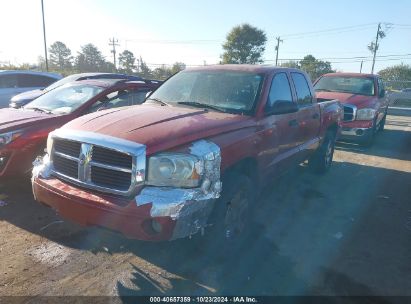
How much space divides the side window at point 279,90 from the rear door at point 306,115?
1.04 feet

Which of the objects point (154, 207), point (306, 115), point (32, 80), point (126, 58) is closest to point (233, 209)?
point (154, 207)

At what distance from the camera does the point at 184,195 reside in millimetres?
2889

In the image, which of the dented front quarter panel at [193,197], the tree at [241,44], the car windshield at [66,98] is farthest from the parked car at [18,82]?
the tree at [241,44]

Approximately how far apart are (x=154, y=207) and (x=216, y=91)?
1.99 metres

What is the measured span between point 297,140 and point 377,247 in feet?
5.78

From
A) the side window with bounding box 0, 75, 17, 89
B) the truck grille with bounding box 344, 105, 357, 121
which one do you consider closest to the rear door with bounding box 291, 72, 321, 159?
the truck grille with bounding box 344, 105, 357, 121

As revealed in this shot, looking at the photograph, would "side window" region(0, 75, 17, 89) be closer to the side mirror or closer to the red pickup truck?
the red pickup truck

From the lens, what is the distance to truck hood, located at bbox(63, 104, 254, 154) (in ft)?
10.0

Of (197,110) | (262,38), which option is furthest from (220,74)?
(262,38)

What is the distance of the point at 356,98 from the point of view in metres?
9.52

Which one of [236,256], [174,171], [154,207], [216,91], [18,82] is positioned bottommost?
[236,256]

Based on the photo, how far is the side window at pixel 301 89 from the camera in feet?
17.2

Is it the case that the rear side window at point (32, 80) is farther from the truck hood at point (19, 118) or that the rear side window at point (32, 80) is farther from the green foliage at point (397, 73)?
the green foliage at point (397, 73)

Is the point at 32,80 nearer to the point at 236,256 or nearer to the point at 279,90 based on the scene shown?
the point at 279,90
